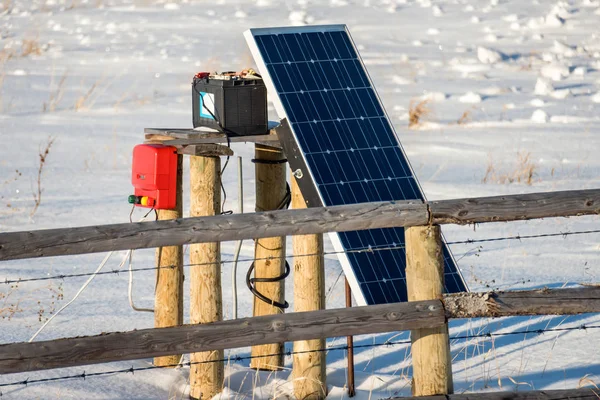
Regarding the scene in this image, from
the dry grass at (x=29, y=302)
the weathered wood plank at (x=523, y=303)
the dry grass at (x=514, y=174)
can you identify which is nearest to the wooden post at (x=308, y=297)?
the weathered wood plank at (x=523, y=303)

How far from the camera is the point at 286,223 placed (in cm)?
526

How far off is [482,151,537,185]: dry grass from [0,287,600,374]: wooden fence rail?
8.42 metres

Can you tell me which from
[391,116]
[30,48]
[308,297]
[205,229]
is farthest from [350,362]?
[30,48]

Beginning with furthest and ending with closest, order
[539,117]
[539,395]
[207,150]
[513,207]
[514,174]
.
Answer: [539,117] → [514,174] → [207,150] → [539,395] → [513,207]

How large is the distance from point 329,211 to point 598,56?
23405 millimetres

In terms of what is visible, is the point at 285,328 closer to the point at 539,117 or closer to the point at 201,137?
the point at 201,137

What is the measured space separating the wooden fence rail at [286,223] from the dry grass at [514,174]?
8439 mm

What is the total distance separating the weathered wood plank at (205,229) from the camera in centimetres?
498

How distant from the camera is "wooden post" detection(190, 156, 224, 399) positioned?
6355 millimetres

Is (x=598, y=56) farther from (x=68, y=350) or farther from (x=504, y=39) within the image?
(x=68, y=350)

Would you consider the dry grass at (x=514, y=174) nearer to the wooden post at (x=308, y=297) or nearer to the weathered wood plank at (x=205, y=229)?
the wooden post at (x=308, y=297)

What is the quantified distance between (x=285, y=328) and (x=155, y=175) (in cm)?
175

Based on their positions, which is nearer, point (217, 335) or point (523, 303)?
point (217, 335)

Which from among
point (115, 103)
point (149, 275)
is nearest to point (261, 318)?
point (149, 275)
